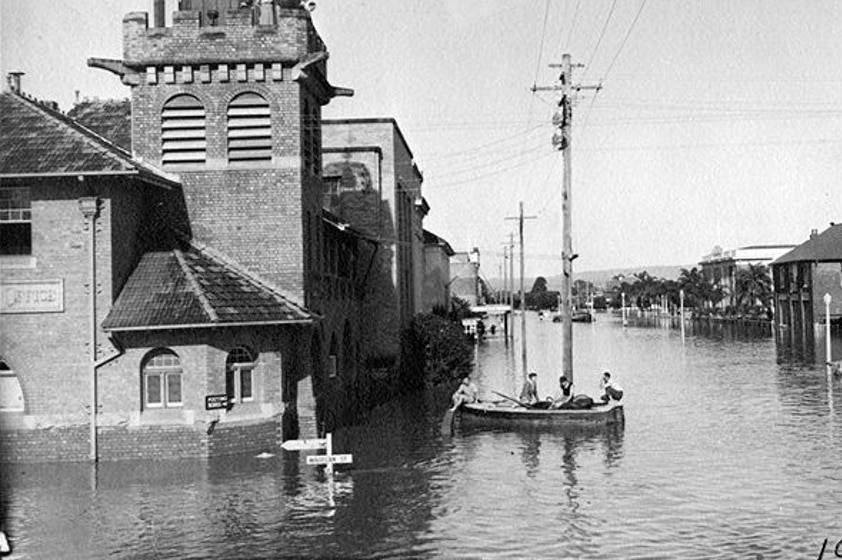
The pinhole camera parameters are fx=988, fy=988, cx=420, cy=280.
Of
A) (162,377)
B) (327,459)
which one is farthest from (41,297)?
(327,459)

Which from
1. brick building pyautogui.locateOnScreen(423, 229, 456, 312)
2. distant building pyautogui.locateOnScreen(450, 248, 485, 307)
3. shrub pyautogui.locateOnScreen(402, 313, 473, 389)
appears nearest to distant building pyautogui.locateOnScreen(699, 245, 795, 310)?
distant building pyautogui.locateOnScreen(450, 248, 485, 307)

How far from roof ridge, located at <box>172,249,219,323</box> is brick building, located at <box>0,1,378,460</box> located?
53 millimetres

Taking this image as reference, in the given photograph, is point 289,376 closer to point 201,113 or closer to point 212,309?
point 212,309

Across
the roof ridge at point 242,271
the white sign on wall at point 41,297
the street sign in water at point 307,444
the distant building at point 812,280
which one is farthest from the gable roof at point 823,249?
the white sign on wall at point 41,297

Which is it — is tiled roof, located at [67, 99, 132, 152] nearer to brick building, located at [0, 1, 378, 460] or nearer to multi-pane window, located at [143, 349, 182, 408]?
brick building, located at [0, 1, 378, 460]

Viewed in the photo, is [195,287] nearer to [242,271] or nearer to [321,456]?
[242,271]

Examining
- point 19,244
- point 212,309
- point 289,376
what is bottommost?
point 289,376

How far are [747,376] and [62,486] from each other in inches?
1425

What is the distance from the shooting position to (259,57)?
25906mm

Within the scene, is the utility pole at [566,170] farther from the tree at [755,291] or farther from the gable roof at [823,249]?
the tree at [755,291]

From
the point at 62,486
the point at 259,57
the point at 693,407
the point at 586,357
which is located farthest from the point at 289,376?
the point at 586,357

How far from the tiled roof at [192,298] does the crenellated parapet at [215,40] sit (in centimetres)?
503

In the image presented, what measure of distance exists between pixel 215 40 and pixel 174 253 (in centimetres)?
571

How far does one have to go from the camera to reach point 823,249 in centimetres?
9675
